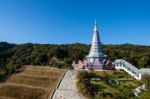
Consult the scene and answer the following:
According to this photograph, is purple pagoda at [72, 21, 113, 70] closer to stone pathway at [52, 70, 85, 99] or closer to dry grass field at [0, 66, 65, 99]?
stone pathway at [52, 70, 85, 99]

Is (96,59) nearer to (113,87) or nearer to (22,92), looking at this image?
(113,87)

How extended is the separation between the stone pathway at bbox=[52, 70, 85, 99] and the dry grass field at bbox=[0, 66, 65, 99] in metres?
1.17

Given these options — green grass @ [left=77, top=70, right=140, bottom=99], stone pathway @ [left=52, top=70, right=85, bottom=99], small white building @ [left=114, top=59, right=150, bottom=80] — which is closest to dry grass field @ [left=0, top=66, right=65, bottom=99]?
stone pathway @ [left=52, top=70, right=85, bottom=99]

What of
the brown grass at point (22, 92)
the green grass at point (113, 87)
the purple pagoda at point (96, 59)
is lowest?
the brown grass at point (22, 92)

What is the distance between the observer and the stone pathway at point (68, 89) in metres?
52.8

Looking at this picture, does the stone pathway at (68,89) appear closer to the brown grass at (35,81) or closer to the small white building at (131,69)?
the brown grass at (35,81)

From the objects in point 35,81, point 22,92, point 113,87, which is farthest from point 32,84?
point 113,87

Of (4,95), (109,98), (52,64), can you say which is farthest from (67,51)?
(109,98)

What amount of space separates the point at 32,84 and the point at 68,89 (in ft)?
29.1

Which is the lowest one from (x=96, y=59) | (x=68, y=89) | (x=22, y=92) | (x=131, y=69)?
(x=22, y=92)

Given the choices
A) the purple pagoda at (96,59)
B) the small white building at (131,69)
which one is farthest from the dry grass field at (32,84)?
the small white building at (131,69)

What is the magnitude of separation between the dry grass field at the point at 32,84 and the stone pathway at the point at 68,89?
117cm

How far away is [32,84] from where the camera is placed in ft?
203

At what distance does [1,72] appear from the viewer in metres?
72.9
